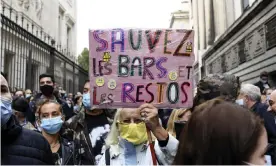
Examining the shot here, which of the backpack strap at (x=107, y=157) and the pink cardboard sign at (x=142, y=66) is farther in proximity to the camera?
the backpack strap at (x=107, y=157)

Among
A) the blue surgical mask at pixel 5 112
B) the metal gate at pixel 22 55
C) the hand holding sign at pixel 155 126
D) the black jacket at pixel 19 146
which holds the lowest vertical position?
the black jacket at pixel 19 146

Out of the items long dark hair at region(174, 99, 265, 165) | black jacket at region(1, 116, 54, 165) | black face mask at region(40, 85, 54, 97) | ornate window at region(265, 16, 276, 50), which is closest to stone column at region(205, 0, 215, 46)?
ornate window at region(265, 16, 276, 50)

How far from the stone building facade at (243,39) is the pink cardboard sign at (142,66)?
8.55 meters

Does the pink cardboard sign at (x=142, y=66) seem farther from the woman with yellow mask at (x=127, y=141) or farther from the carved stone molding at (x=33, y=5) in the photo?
the carved stone molding at (x=33, y=5)

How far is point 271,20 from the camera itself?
10.9 m

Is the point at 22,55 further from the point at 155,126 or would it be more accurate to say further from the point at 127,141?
the point at 155,126

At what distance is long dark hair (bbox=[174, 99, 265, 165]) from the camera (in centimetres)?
135

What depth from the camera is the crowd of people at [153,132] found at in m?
1.39

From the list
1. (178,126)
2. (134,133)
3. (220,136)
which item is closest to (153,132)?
(178,126)

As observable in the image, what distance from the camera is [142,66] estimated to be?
2.77 metres

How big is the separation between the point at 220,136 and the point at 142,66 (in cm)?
147

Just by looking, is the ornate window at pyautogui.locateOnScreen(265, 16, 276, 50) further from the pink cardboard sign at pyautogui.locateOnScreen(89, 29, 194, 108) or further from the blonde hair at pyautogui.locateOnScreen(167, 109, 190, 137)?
the pink cardboard sign at pyautogui.locateOnScreen(89, 29, 194, 108)

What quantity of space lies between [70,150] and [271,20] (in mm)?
9112

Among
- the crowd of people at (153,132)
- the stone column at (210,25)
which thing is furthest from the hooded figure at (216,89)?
the stone column at (210,25)
